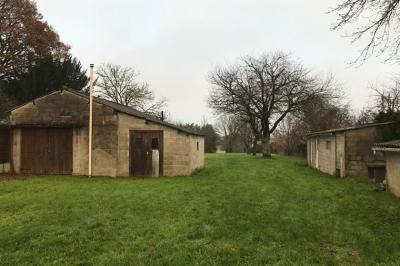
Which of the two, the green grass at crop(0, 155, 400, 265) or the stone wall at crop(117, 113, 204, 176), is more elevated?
the stone wall at crop(117, 113, 204, 176)

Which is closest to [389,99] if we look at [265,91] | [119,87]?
[265,91]

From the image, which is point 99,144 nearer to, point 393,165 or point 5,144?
point 5,144

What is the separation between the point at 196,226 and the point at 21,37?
28.2 metres

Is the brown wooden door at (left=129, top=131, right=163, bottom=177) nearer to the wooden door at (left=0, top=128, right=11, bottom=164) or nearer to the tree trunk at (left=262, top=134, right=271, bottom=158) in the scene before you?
the wooden door at (left=0, top=128, right=11, bottom=164)

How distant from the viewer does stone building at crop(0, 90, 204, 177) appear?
60.0 ft

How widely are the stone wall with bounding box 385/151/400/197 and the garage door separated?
1381cm

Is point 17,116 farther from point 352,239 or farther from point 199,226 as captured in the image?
point 352,239

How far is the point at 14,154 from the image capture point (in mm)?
18672

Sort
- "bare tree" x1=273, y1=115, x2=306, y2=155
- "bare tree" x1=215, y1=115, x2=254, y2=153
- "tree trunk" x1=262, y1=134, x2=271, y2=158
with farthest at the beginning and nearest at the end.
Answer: "bare tree" x1=215, y1=115, x2=254, y2=153, "bare tree" x1=273, y1=115, x2=306, y2=155, "tree trunk" x1=262, y1=134, x2=271, y2=158

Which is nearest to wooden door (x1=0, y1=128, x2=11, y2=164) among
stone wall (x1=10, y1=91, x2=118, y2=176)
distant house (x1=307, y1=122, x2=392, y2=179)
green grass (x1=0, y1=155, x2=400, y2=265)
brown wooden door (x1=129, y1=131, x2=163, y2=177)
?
stone wall (x1=10, y1=91, x2=118, y2=176)

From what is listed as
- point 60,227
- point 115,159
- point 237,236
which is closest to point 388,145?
point 237,236

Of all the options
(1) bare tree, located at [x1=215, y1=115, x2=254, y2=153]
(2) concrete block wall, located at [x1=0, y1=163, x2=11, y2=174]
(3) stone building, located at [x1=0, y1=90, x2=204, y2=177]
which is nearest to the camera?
(3) stone building, located at [x1=0, y1=90, x2=204, y2=177]

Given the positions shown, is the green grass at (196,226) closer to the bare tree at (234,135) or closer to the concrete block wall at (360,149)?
the concrete block wall at (360,149)

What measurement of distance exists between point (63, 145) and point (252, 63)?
2393 cm
